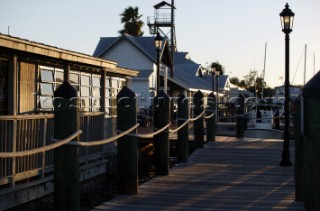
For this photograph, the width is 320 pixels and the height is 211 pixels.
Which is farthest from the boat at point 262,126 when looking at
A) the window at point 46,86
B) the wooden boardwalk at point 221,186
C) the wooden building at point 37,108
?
the window at point 46,86

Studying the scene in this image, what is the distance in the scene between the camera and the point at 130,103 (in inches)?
343

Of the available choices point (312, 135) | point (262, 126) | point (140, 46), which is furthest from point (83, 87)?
point (140, 46)

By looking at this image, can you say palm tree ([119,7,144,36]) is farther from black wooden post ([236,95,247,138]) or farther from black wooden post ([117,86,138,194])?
black wooden post ([117,86,138,194])

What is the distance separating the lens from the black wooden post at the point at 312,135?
3.04 m

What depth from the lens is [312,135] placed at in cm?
Answer: 312

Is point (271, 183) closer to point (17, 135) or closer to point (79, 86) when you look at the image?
point (17, 135)

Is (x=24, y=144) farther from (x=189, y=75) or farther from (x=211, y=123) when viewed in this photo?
(x=189, y=75)

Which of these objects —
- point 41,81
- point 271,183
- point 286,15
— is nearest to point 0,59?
point 41,81

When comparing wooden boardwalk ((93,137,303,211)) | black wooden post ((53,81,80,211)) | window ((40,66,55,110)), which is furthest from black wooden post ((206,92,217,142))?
black wooden post ((53,81,80,211))

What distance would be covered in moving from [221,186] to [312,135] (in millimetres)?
6938

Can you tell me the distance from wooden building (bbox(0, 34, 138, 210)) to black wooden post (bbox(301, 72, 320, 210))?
6585 mm

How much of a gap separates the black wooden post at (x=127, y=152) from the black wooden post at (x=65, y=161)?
2429 mm

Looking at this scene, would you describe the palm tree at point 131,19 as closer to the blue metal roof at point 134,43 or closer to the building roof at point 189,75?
the building roof at point 189,75

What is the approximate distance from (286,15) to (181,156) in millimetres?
4549
